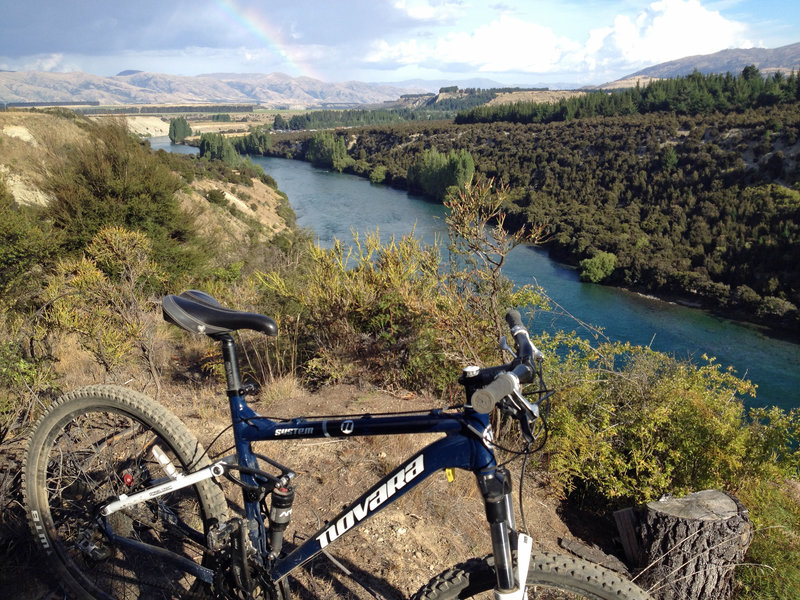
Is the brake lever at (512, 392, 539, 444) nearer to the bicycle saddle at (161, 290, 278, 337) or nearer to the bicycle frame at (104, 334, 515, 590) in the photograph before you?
the bicycle frame at (104, 334, 515, 590)

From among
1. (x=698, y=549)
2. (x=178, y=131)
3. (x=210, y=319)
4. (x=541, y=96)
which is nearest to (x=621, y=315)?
(x=698, y=549)

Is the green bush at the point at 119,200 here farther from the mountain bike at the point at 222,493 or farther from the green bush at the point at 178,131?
the green bush at the point at 178,131

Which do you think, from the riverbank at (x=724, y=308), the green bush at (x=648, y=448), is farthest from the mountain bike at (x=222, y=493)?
the riverbank at (x=724, y=308)

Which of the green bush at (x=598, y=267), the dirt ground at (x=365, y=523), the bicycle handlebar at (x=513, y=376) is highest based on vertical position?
the bicycle handlebar at (x=513, y=376)

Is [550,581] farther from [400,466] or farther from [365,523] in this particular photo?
[365,523]

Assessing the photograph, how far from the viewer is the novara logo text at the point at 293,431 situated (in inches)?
68.5

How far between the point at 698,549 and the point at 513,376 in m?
2.69

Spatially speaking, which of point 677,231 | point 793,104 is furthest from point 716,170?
point 793,104

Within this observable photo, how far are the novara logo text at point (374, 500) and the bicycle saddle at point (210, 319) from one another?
653 millimetres

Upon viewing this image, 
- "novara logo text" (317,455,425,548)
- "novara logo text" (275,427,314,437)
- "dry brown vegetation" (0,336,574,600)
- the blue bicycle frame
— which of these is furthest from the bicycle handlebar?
"dry brown vegetation" (0,336,574,600)

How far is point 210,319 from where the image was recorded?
191 centimetres

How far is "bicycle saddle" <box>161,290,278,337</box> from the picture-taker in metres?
1.86

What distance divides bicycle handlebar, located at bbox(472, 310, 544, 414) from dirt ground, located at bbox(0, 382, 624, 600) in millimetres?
1530

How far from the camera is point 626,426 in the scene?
479 centimetres
